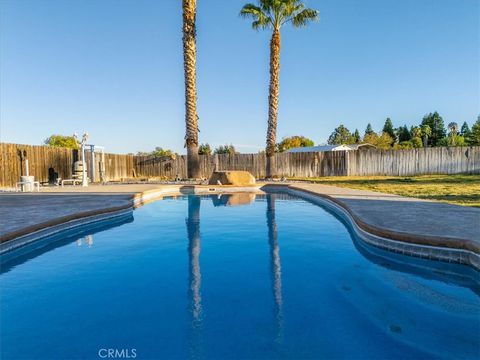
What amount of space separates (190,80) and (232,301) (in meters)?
13.4

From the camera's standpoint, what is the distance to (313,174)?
2042cm

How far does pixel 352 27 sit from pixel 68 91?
20012mm

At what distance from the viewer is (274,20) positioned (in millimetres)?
16031

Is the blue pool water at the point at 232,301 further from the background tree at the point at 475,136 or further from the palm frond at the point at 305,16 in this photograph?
the background tree at the point at 475,136

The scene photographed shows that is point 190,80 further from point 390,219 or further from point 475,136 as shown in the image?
point 475,136

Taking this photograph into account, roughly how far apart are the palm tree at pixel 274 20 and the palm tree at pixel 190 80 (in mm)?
3312

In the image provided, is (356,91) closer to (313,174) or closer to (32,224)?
(313,174)

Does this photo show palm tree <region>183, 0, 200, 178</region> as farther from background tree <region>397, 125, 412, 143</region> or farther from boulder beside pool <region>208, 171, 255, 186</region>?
background tree <region>397, 125, 412, 143</region>

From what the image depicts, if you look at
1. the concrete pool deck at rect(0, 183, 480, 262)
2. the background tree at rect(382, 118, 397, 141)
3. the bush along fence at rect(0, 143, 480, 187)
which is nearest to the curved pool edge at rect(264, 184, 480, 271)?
the concrete pool deck at rect(0, 183, 480, 262)

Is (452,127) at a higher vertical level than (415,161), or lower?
higher

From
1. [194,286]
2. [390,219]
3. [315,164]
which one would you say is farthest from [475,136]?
[194,286]

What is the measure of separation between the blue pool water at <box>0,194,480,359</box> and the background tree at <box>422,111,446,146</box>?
212ft

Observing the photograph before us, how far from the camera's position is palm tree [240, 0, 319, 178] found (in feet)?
52.0

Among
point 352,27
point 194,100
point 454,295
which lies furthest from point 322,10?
point 454,295
